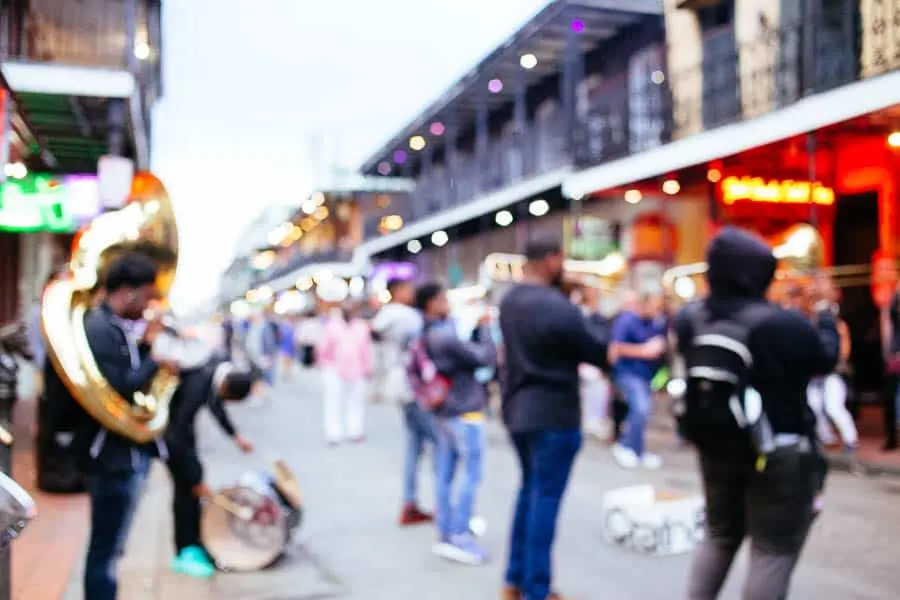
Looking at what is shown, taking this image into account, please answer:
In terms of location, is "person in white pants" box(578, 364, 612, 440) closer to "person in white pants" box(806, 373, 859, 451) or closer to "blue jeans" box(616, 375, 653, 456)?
"blue jeans" box(616, 375, 653, 456)

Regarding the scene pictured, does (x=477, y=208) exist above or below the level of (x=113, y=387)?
above

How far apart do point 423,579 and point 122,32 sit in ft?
40.1

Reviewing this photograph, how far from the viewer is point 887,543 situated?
607 centimetres

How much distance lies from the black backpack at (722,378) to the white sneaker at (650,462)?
5914mm

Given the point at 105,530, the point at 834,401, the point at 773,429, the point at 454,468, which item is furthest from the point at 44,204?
the point at 773,429

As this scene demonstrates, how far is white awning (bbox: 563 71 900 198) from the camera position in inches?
392

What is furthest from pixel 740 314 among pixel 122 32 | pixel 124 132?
pixel 122 32

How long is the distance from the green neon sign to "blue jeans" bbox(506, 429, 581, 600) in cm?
814

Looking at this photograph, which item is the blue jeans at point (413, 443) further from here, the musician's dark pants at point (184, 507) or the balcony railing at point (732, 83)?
the balcony railing at point (732, 83)

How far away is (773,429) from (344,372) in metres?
8.39

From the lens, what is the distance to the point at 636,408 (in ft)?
30.7

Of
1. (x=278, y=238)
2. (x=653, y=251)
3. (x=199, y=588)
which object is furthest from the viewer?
(x=278, y=238)

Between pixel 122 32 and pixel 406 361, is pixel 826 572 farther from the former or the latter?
pixel 122 32

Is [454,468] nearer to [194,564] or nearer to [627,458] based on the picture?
[194,564]
